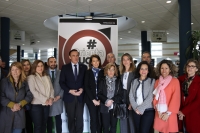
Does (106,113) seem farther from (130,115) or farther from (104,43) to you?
(104,43)

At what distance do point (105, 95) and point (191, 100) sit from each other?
1.26 m

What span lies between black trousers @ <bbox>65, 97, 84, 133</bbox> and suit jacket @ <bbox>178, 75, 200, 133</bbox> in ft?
5.46

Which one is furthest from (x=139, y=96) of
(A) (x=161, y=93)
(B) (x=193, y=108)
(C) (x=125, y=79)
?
(B) (x=193, y=108)

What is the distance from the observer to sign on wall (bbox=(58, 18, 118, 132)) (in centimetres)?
438

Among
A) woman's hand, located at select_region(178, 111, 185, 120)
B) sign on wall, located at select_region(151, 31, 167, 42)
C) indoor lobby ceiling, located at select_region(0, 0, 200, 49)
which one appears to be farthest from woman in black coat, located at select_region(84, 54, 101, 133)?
sign on wall, located at select_region(151, 31, 167, 42)

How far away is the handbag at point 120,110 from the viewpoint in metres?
2.92

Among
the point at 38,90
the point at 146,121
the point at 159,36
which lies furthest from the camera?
the point at 159,36

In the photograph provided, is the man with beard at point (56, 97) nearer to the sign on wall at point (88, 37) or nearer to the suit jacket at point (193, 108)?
the sign on wall at point (88, 37)

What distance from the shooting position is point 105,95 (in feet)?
9.79

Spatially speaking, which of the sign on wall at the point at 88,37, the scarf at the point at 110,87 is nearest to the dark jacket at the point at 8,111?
the scarf at the point at 110,87

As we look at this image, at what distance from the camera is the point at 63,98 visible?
3303 mm

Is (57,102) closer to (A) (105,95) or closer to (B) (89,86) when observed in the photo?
(B) (89,86)

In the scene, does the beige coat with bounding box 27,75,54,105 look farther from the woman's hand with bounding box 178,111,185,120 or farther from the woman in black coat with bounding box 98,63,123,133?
the woman's hand with bounding box 178,111,185,120

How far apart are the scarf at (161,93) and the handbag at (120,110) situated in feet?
1.83
